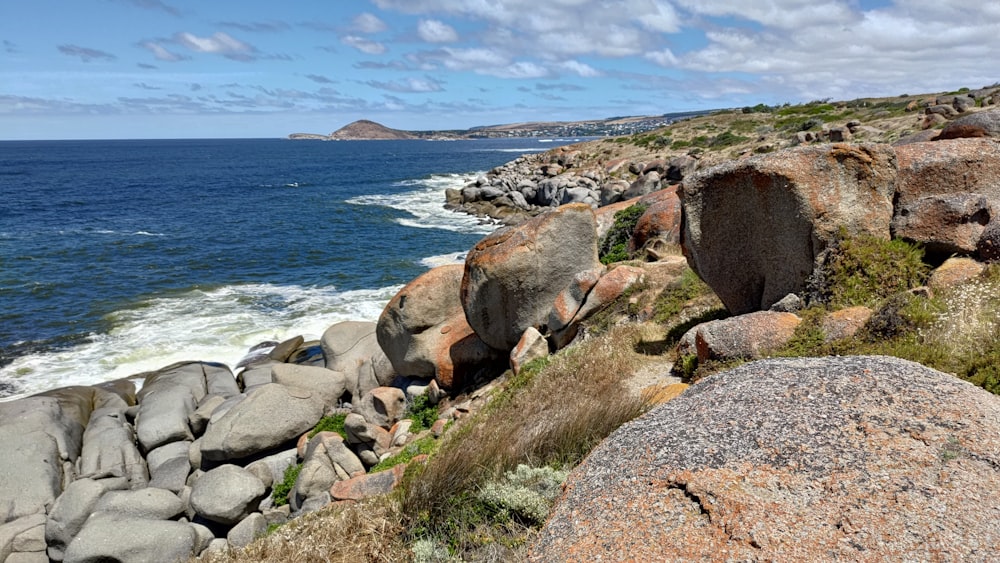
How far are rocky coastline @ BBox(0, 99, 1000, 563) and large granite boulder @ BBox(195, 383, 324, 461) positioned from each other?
48 mm

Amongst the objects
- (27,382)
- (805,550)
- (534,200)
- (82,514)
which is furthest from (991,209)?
(534,200)

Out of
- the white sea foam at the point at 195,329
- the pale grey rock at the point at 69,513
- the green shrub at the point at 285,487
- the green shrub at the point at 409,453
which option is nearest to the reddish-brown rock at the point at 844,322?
the green shrub at the point at 409,453

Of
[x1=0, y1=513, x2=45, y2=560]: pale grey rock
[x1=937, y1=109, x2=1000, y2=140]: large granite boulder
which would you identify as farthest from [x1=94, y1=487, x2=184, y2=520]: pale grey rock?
[x1=937, y1=109, x2=1000, y2=140]: large granite boulder

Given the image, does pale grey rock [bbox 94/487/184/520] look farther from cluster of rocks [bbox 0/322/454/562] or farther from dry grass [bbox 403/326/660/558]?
dry grass [bbox 403/326/660/558]

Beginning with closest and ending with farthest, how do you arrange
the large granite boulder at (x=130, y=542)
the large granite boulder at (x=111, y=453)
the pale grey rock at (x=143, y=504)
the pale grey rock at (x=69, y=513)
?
the large granite boulder at (x=130, y=542), the pale grey rock at (x=69, y=513), the pale grey rock at (x=143, y=504), the large granite boulder at (x=111, y=453)

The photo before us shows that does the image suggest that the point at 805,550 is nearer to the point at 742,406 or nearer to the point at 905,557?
the point at 905,557

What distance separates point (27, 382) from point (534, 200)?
39.5 meters

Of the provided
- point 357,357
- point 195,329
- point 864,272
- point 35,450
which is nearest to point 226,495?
point 35,450

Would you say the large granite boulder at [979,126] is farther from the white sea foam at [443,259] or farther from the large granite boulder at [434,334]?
the white sea foam at [443,259]

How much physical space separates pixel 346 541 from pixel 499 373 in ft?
29.2

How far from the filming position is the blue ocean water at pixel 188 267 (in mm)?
23688

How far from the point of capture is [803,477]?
4.19 metres

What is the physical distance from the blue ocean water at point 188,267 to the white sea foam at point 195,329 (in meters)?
0.08

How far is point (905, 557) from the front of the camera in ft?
11.5
